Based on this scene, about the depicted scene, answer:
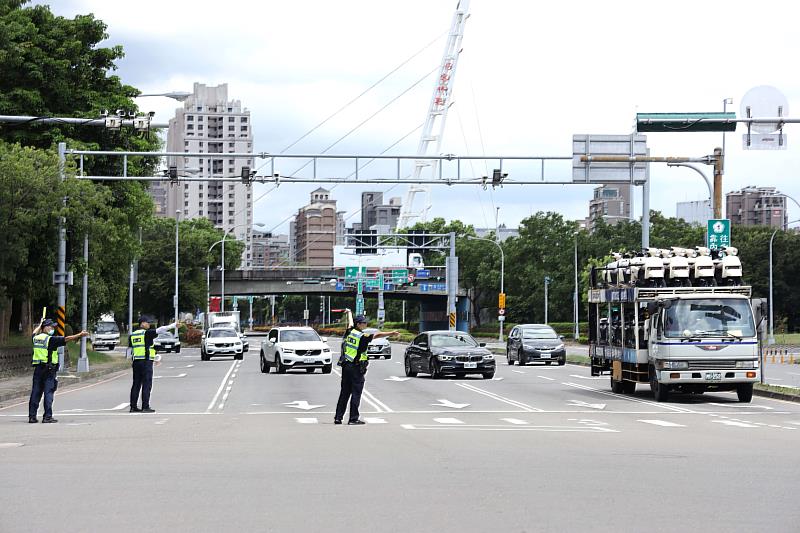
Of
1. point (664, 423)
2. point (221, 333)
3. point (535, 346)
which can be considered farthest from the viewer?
point (221, 333)

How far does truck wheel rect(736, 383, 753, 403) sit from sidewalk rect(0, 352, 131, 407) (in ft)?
53.6

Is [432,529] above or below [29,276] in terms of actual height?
below

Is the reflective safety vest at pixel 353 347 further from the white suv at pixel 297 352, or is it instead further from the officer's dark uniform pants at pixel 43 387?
the white suv at pixel 297 352

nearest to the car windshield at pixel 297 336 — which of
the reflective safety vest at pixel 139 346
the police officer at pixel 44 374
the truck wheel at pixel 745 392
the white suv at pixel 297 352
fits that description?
the white suv at pixel 297 352

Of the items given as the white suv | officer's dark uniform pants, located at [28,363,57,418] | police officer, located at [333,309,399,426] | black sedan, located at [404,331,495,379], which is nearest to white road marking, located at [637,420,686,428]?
police officer, located at [333,309,399,426]

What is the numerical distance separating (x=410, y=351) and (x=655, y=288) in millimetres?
14025

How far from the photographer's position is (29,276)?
40906 mm

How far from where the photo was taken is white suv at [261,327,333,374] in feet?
136

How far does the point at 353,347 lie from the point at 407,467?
663cm

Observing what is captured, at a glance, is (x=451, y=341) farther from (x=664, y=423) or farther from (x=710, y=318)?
(x=664, y=423)

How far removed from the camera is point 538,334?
51.0 meters

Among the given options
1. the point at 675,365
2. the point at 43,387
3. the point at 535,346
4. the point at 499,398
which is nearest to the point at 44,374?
the point at 43,387

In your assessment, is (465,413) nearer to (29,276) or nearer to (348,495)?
(348,495)

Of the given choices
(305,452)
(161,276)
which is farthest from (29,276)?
(161,276)
